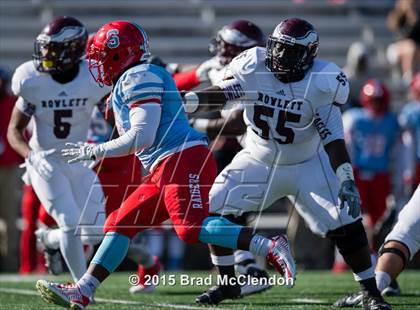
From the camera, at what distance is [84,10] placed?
41.4 ft

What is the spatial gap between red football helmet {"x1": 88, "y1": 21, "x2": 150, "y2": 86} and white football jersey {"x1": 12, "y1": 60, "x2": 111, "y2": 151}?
1.10 m

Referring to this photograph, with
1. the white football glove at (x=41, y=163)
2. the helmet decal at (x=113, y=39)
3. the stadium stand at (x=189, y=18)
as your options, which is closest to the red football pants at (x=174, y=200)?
the helmet decal at (x=113, y=39)

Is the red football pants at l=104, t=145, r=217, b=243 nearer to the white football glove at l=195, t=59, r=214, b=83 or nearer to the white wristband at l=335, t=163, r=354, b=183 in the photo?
the white wristband at l=335, t=163, r=354, b=183

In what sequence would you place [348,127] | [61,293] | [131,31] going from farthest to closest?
[348,127], [131,31], [61,293]

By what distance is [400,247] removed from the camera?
5.40m

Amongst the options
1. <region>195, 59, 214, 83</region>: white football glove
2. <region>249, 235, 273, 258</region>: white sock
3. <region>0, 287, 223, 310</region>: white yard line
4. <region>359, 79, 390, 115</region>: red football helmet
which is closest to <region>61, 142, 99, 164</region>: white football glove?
<region>249, 235, 273, 258</region>: white sock

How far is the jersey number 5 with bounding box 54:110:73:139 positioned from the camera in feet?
20.8

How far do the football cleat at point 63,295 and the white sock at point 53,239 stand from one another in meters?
A: 1.58

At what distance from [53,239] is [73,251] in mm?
310

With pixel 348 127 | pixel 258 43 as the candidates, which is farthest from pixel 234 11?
pixel 258 43

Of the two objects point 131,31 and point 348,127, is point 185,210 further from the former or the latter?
point 348,127

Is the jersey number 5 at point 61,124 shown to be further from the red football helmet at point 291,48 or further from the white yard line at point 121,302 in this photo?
the red football helmet at point 291,48

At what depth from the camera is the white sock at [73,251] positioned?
6.07m

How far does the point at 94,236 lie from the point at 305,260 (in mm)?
4031
